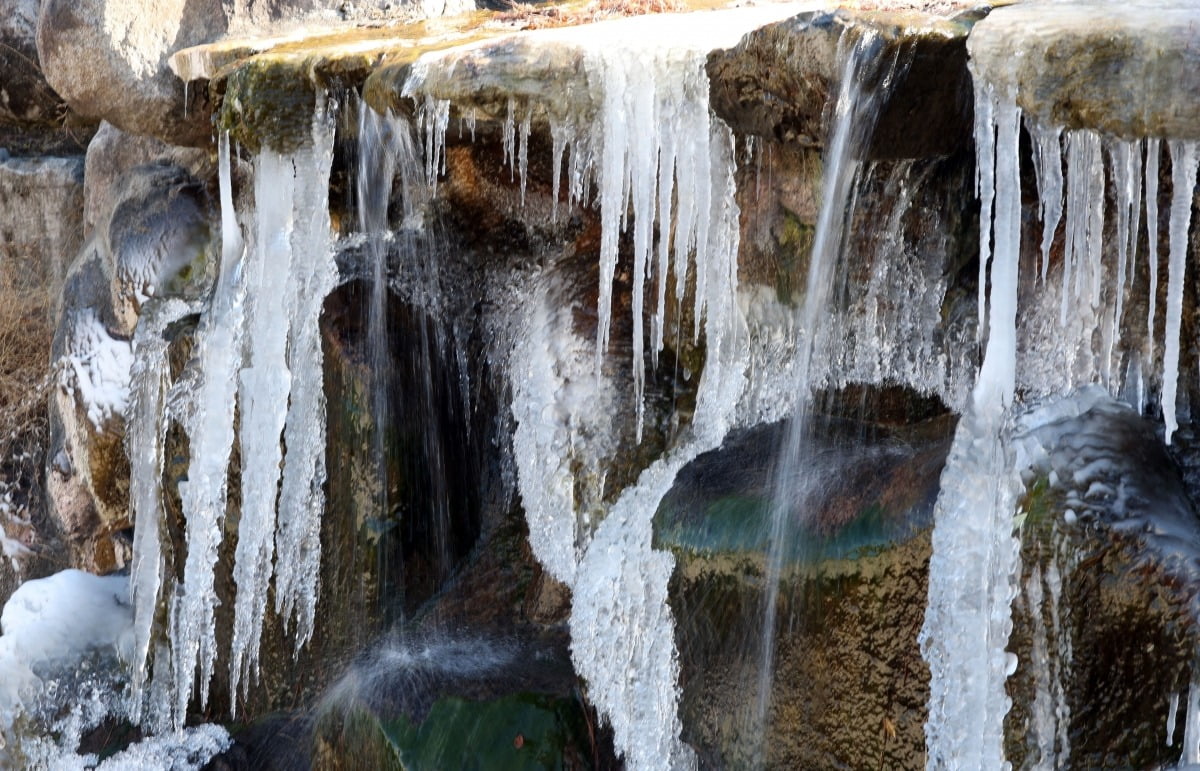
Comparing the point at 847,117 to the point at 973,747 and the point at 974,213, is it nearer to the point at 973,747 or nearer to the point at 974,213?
the point at 974,213

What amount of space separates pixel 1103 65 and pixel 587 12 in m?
3.20

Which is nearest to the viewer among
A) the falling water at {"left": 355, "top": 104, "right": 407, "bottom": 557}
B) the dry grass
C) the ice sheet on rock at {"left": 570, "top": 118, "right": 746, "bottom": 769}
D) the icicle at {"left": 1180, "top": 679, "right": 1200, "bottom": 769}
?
the icicle at {"left": 1180, "top": 679, "right": 1200, "bottom": 769}

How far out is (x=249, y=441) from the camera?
5.30 meters

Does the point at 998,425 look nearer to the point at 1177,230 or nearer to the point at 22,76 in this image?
the point at 1177,230

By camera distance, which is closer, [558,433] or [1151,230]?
[1151,230]

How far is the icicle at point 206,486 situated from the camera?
5.38 m

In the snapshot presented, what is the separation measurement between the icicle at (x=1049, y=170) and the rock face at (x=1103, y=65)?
8cm

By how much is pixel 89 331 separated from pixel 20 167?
79.0 inches

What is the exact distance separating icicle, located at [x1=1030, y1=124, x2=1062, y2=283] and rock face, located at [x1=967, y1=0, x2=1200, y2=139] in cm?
8

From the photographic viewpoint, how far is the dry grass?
18.0 ft

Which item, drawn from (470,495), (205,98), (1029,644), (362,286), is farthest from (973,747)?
(205,98)

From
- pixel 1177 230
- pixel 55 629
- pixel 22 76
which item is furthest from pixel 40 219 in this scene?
pixel 1177 230

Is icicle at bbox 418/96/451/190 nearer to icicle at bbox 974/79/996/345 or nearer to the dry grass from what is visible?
the dry grass

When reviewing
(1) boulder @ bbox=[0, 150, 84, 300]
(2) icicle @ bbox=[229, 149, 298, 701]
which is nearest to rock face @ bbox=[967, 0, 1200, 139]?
(2) icicle @ bbox=[229, 149, 298, 701]
